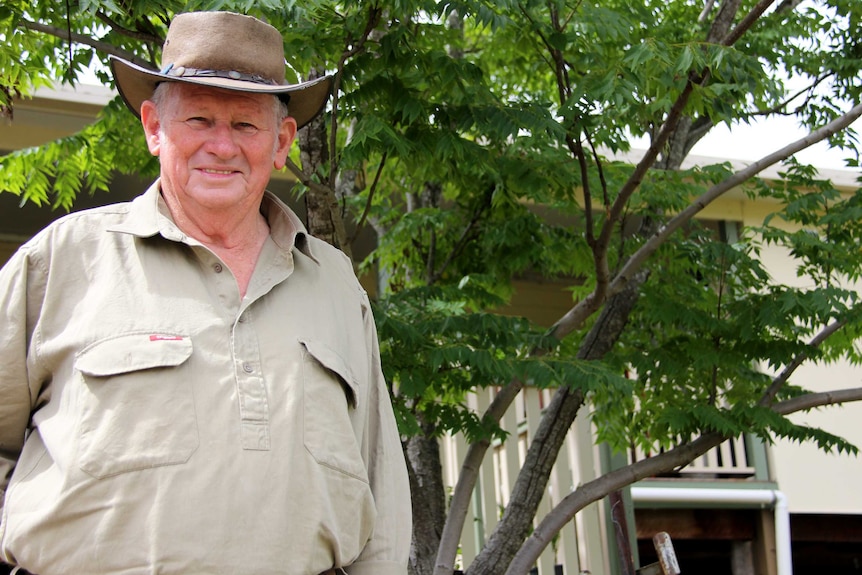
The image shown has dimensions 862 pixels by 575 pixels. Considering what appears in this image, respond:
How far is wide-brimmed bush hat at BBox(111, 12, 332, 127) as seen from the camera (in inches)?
88.6

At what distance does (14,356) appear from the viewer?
2.01 meters

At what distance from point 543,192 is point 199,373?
3.80 m

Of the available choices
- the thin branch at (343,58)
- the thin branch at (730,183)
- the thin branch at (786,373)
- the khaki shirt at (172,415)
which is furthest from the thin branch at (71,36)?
the thin branch at (786,373)

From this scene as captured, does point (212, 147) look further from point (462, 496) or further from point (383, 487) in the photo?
point (462, 496)

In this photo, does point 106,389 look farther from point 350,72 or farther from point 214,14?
point 350,72

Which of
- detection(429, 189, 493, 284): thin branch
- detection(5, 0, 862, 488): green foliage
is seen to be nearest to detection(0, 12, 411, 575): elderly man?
detection(5, 0, 862, 488): green foliage

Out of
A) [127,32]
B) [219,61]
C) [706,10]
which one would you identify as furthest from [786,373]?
[219,61]

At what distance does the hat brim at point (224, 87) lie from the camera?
2.20m

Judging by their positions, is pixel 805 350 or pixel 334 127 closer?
pixel 334 127

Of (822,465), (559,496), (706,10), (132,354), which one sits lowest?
(822,465)

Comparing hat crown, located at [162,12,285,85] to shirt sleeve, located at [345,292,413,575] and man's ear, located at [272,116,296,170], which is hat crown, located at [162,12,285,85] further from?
shirt sleeve, located at [345,292,413,575]

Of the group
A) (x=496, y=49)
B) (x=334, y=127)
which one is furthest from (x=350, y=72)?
(x=496, y=49)

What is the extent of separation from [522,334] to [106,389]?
3.32 meters

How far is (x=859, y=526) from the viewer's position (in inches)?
396
